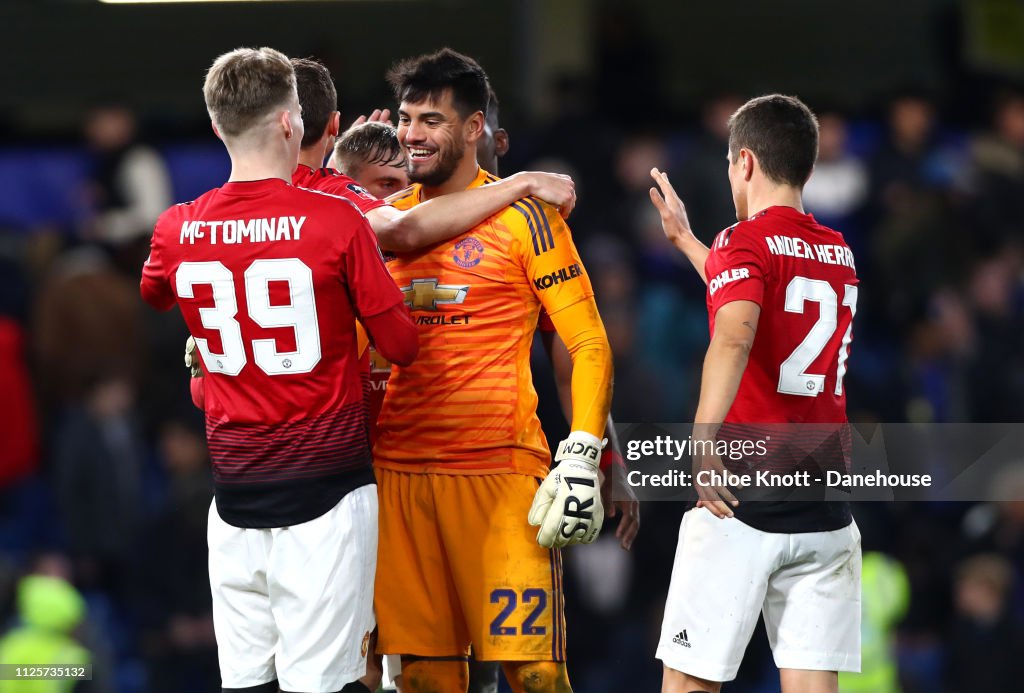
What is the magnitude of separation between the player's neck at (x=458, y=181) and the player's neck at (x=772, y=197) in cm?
95

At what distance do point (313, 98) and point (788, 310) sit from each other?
69.1 inches

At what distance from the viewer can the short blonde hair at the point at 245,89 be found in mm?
4480

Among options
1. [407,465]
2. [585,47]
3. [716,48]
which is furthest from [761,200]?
[716,48]

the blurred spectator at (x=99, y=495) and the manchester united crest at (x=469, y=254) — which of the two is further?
the blurred spectator at (x=99, y=495)

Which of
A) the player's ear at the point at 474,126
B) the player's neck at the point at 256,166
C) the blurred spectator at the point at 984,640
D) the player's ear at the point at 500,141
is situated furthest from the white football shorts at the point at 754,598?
the blurred spectator at the point at 984,640

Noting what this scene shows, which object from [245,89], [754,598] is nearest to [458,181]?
[245,89]

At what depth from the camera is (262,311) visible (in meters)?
4.45

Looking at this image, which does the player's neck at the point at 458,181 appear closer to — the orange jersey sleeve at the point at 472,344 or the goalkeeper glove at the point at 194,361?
the orange jersey sleeve at the point at 472,344

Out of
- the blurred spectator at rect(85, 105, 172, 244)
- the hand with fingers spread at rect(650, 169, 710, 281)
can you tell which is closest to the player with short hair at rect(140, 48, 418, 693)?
the hand with fingers spread at rect(650, 169, 710, 281)

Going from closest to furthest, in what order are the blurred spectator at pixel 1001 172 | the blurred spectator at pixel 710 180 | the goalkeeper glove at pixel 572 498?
the goalkeeper glove at pixel 572 498 → the blurred spectator at pixel 710 180 → the blurred spectator at pixel 1001 172

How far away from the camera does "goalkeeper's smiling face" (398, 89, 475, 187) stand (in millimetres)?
4984

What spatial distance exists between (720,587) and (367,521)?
3.83 ft

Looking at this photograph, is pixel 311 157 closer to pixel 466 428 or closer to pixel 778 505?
pixel 466 428

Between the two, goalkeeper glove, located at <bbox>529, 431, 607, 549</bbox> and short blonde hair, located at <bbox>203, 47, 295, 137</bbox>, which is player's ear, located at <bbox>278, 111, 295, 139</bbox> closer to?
short blonde hair, located at <bbox>203, 47, 295, 137</bbox>
